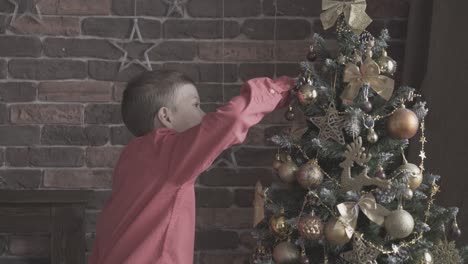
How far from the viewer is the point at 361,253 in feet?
5.24

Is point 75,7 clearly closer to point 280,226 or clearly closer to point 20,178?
point 20,178

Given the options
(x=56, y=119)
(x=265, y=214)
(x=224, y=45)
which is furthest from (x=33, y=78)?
(x=265, y=214)

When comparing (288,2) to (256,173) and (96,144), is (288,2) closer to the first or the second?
(256,173)

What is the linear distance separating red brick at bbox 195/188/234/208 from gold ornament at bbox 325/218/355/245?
43.8 inches

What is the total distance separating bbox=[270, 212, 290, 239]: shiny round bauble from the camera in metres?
1.69

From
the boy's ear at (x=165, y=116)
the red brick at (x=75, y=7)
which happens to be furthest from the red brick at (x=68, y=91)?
the boy's ear at (x=165, y=116)

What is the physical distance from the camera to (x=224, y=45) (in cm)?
262

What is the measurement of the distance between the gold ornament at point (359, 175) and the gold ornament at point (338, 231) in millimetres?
90

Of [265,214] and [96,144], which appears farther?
[96,144]

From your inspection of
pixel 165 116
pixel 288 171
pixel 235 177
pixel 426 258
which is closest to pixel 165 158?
pixel 165 116

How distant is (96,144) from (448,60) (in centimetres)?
133

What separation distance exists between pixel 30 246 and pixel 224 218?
764 mm

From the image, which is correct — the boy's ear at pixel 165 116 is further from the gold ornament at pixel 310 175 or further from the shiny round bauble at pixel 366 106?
the shiny round bauble at pixel 366 106

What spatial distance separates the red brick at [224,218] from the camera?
269cm
